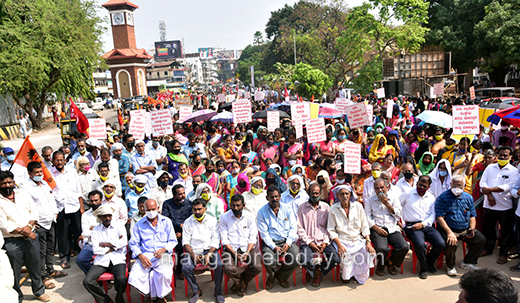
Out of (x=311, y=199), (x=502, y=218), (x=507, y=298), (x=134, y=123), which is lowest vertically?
(x=502, y=218)

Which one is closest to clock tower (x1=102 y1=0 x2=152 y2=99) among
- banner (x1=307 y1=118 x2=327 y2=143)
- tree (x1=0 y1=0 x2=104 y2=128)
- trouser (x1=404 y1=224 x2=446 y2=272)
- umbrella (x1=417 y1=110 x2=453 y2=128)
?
tree (x1=0 y1=0 x2=104 y2=128)

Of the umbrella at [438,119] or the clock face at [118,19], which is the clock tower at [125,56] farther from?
the umbrella at [438,119]

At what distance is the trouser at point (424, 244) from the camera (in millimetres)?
5137

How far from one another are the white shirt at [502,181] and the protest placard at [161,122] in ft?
22.2

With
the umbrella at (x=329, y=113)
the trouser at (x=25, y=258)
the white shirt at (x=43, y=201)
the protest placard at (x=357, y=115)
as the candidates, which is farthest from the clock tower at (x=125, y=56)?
the trouser at (x=25, y=258)

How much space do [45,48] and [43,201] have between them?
21974 mm

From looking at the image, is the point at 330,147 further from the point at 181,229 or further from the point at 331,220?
the point at 181,229

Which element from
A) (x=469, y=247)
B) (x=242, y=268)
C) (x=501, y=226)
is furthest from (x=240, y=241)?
(x=501, y=226)

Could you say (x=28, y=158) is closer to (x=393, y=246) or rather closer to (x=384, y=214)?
(x=384, y=214)

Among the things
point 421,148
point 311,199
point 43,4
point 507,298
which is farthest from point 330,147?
point 43,4

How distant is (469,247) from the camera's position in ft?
17.4

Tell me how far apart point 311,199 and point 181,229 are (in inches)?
80.9

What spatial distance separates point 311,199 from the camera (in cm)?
540

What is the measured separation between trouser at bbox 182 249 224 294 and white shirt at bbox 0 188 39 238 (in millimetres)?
2209
